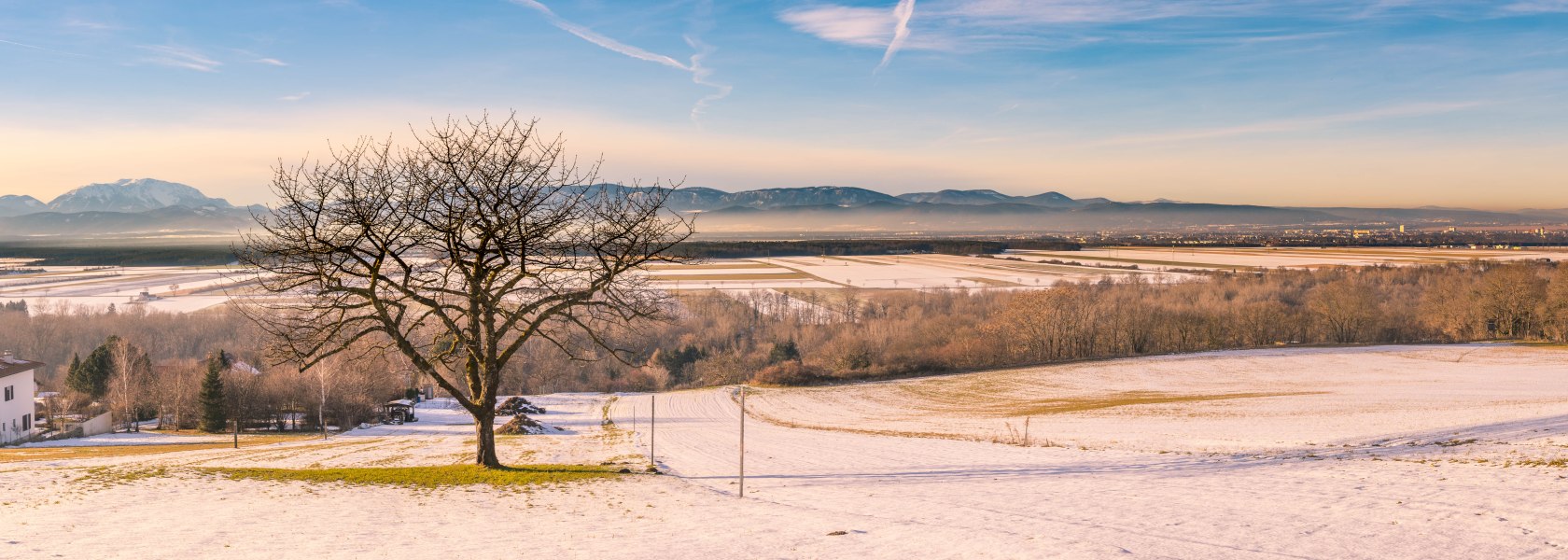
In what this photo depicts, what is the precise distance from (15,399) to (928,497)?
175 feet

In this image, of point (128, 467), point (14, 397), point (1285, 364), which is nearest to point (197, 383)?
point (14, 397)

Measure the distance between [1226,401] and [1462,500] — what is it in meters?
27.3

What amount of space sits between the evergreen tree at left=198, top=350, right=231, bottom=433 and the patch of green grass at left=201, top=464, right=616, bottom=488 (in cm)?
3536

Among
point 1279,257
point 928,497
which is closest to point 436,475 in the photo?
point 928,497

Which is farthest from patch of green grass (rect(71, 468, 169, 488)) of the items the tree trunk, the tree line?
Result: the tree line

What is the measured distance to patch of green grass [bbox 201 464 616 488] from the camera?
58.3 feet

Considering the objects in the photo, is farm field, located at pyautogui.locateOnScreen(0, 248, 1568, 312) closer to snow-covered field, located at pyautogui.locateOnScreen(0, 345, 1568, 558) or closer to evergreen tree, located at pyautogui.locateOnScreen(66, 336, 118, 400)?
evergreen tree, located at pyautogui.locateOnScreen(66, 336, 118, 400)

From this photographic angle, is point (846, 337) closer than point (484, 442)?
No

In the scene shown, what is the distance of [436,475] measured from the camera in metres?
18.8

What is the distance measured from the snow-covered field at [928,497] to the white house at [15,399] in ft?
90.5

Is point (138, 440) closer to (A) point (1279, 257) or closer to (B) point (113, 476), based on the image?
(B) point (113, 476)

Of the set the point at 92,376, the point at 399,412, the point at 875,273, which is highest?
the point at 875,273

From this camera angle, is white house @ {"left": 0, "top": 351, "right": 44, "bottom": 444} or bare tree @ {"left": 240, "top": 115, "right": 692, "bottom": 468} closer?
bare tree @ {"left": 240, "top": 115, "right": 692, "bottom": 468}

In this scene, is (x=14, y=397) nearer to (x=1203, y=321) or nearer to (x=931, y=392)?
(x=931, y=392)
